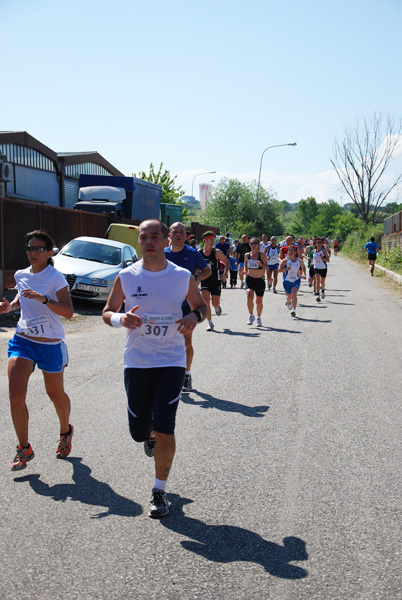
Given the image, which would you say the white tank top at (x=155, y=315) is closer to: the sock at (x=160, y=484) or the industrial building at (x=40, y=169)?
the sock at (x=160, y=484)

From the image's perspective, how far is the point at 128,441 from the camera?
564 cm

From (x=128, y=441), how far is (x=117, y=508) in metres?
1.46

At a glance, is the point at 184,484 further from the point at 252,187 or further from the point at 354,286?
the point at 252,187

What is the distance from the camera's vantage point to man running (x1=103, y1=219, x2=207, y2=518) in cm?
414

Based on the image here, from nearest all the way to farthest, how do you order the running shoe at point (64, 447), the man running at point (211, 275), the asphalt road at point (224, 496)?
1. the asphalt road at point (224, 496)
2. the running shoe at point (64, 447)
3. the man running at point (211, 275)

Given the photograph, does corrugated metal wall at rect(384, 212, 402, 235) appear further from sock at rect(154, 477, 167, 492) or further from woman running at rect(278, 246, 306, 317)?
sock at rect(154, 477, 167, 492)

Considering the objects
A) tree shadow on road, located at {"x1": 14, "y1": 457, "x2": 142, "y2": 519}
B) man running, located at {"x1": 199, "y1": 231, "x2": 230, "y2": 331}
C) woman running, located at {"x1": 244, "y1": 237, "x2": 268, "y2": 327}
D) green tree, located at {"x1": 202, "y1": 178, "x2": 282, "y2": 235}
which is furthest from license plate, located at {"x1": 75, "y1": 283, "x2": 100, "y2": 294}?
green tree, located at {"x1": 202, "y1": 178, "x2": 282, "y2": 235}

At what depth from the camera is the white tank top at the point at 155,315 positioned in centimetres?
415

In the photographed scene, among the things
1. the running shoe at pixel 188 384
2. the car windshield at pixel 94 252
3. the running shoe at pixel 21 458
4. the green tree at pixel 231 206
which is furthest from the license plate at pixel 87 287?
the green tree at pixel 231 206

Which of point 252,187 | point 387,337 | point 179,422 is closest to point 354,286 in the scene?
point 387,337

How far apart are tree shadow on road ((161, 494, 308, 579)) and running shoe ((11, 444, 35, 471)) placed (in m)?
1.35

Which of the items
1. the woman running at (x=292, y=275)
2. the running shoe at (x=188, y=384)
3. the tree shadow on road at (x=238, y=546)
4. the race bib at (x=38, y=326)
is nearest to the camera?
the tree shadow on road at (x=238, y=546)

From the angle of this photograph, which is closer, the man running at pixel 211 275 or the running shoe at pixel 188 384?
the running shoe at pixel 188 384

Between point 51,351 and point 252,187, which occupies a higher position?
point 252,187
